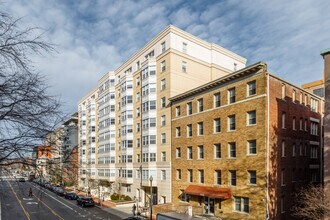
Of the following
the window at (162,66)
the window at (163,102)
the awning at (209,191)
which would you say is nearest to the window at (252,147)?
the awning at (209,191)

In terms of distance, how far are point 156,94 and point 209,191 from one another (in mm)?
18359

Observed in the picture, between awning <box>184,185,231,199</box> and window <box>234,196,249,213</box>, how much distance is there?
0.92m

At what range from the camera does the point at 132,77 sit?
48844 mm

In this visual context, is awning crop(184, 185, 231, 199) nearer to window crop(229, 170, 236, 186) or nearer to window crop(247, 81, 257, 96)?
window crop(229, 170, 236, 186)

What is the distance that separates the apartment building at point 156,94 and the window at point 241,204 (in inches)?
477

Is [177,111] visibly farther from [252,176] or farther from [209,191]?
[252,176]

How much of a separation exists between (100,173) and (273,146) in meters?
43.6

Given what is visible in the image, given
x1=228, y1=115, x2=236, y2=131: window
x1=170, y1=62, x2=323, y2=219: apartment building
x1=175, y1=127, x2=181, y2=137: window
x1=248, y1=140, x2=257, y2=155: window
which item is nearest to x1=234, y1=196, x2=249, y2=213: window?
x1=170, y1=62, x2=323, y2=219: apartment building

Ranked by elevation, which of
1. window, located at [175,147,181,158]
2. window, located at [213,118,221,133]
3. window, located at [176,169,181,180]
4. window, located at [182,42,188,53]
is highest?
window, located at [182,42,188,53]

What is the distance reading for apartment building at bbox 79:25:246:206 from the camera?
3941 cm

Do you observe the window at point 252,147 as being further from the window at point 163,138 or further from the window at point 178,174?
the window at point 163,138

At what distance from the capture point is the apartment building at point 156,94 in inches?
1551

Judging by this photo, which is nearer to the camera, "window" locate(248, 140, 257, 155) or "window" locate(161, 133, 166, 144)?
"window" locate(248, 140, 257, 155)

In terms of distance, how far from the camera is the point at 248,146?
2661 cm
